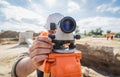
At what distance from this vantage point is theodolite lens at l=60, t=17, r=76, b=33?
1.36 m

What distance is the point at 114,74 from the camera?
352 inches

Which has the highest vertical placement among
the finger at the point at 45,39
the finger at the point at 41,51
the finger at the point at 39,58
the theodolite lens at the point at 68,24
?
the theodolite lens at the point at 68,24

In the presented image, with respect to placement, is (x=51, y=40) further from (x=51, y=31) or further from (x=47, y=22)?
(x=47, y=22)

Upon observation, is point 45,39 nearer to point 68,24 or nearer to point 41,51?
point 41,51

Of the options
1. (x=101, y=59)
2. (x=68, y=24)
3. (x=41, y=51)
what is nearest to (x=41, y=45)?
(x=41, y=51)

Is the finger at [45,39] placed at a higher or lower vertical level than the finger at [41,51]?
higher

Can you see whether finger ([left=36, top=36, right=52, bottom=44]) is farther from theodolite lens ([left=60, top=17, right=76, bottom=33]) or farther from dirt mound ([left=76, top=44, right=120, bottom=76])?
dirt mound ([left=76, top=44, right=120, bottom=76])

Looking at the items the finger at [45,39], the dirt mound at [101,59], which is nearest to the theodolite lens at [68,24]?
the finger at [45,39]

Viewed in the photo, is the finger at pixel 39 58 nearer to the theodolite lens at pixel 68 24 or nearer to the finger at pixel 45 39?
the finger at pixel 45 39

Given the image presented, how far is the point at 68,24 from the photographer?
1372mm

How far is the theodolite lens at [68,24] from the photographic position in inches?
53.6

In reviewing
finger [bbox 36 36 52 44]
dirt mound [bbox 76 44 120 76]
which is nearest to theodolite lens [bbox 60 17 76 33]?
finger [bbox 36 36 52 44]

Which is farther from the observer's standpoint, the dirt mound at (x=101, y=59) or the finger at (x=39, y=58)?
the dirt mound at (x=101, y=59)

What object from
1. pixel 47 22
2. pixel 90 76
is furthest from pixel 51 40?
pixel 90 76
